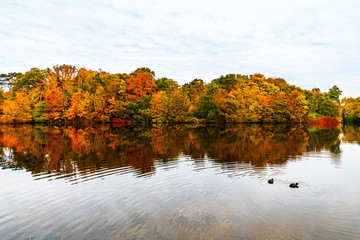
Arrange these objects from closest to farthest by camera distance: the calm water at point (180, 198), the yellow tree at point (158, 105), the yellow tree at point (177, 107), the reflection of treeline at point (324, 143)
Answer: the calm water at point (180, 198) → the reflection of treeline at point (324, 143) → the yellow tree at point (158, 105) → the yellow tree at point (177, 107)

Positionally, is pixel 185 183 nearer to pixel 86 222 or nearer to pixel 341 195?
pixel 86 222

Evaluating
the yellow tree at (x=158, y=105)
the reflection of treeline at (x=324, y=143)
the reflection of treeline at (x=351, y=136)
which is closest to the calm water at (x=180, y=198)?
the reflection of treeline at (x=324, y=143)

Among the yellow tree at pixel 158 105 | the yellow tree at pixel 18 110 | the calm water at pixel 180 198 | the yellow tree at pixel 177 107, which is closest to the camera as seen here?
the calm water at pixel 180 198

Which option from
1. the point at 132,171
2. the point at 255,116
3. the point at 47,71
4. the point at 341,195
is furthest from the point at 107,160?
the point at 47,71

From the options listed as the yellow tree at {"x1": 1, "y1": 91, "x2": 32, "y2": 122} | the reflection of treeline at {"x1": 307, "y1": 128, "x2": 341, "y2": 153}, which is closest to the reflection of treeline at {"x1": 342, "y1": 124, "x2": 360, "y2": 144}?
the reflection of treeline at {"x1": 307, "y1": 128, "x2": 341, "y2": 153}

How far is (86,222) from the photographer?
724cm

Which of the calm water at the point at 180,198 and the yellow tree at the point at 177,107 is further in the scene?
the yellow tree at the point at 177,107

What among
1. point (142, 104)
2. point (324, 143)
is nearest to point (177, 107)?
point (142, 104)

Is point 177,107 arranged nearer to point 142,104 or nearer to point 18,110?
point 142,104

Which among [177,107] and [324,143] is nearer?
[324,143]

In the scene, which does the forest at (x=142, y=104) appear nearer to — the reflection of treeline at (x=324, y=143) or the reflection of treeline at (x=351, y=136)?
the reflection of treeline at (x=351, y=136)

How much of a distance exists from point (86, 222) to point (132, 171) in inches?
238

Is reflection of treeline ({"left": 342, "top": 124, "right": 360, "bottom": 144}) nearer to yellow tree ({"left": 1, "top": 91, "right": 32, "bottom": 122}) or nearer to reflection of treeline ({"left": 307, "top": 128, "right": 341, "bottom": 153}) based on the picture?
reflection of treeline ({"left": 307, "top": 128, "right": 341, "bottom": 153})

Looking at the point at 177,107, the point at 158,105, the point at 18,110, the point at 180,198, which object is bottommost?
→ the point at 180,198
